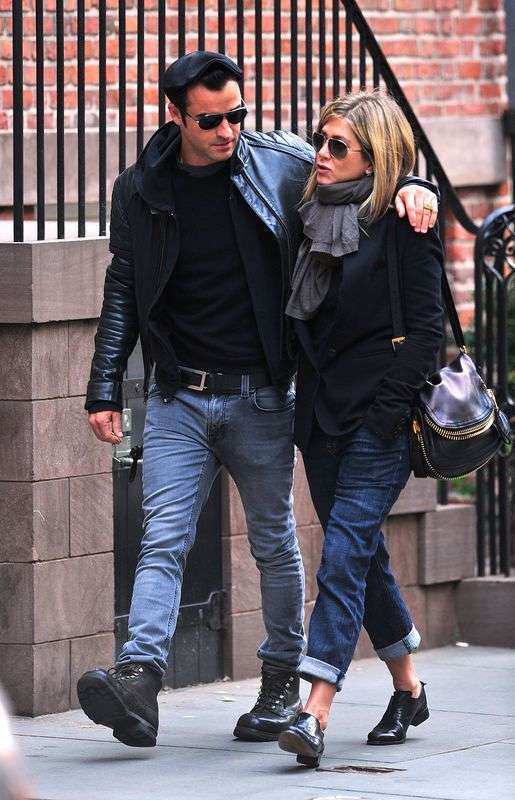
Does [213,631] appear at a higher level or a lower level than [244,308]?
lower

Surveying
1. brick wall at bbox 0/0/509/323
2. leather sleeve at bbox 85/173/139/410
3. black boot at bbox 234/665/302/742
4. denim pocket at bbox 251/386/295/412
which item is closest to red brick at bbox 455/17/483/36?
brick wall at bbox 0/0/509/323

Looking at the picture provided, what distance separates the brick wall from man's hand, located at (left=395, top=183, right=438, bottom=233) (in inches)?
117

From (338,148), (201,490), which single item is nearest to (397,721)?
(201,490)

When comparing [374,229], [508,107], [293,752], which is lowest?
[293,752]

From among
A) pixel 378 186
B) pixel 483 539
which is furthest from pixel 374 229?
pixel 483 539

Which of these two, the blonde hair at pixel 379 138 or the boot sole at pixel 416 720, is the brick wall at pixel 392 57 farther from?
the boot sole at pixel 416 720

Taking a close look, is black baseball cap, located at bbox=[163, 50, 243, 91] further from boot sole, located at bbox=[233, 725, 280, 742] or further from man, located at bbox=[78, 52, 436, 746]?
boot sole, located at bbox=[233, 725, 280, 742]

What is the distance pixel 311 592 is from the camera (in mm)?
7613

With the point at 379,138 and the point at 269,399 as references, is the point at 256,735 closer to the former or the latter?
the point at 269,399

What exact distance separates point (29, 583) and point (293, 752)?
1291 millimetres

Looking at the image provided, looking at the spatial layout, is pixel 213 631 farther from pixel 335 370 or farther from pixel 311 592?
pixel 335 370

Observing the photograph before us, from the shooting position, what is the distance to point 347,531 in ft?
18.5

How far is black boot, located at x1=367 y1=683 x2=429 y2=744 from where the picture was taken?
19.5ft

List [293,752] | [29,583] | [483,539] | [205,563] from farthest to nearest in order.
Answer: [483,539]
[205,563]
[29,583]
[293,752]
